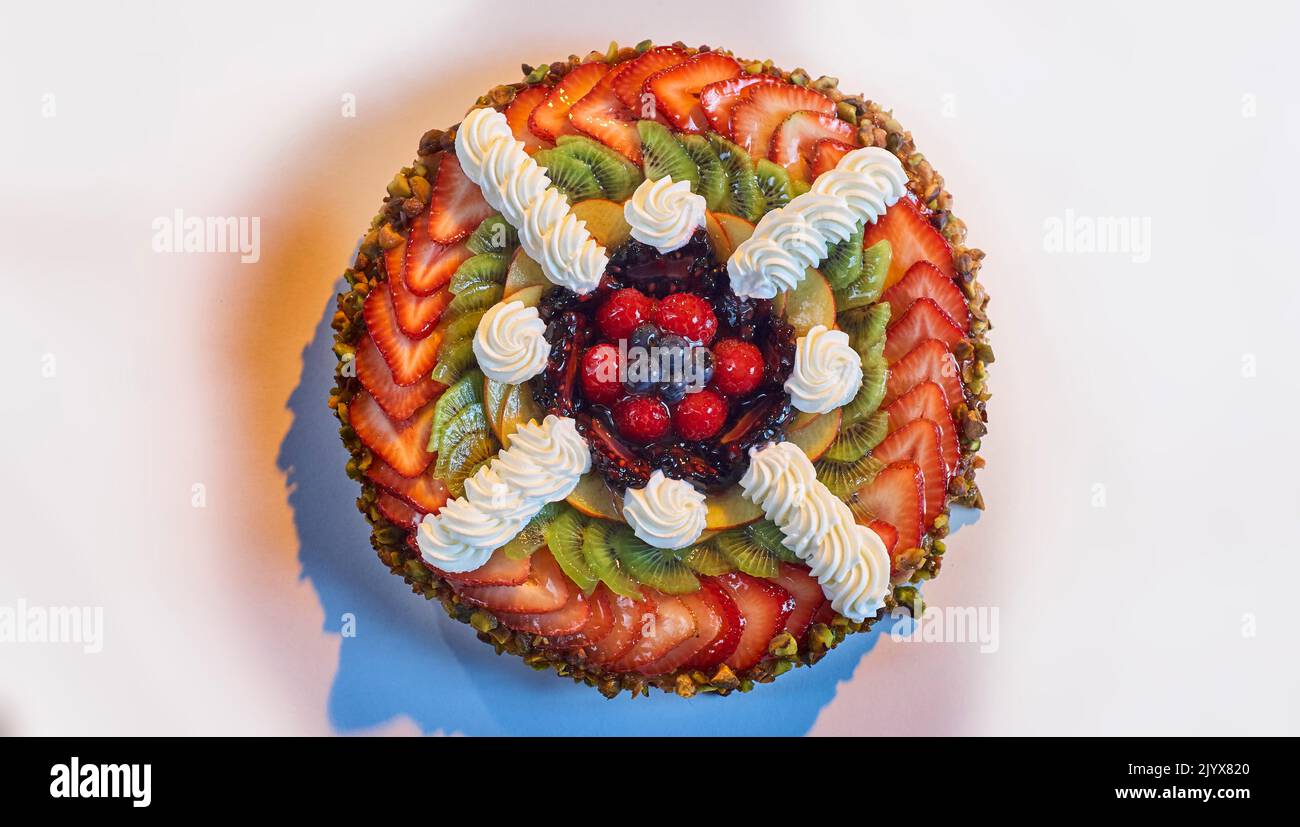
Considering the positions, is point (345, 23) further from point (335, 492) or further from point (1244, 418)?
point (1244, 418)

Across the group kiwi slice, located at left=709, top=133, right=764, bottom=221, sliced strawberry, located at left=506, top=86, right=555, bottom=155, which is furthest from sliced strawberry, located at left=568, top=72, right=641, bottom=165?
kiwi slice, located at left=709, top=133, right=764, bottom=221

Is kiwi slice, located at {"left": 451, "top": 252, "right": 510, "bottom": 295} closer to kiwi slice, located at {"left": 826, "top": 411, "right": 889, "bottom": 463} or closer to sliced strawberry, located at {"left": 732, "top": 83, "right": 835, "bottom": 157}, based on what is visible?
sliced strawberry, located at {"left": 732, "top": 83, "right": 835, "bottom": 157}

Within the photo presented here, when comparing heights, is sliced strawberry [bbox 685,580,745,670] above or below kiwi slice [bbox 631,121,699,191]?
below

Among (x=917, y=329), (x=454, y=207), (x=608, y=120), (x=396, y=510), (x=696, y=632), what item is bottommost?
(x=696, y=632)

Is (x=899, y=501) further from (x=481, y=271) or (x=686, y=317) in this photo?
(x=481, y=271)

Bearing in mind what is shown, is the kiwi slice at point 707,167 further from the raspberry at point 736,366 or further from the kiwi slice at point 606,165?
the raspberry at point 736,366

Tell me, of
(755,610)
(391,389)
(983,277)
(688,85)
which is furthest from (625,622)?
(983,277)
